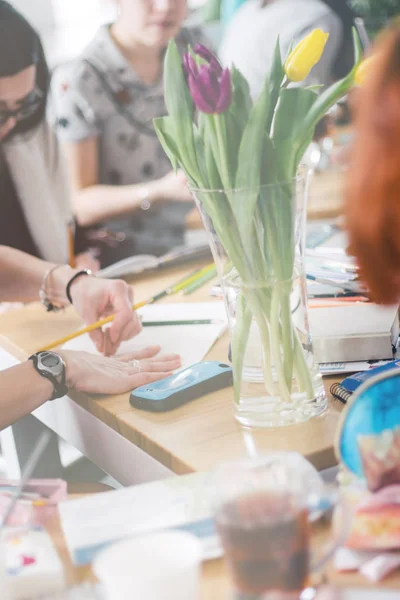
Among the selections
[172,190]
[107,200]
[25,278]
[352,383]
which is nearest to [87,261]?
[107,200]

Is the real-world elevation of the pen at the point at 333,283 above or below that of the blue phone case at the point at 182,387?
below

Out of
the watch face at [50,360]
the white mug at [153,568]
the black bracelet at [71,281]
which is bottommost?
the black bracelet at [71,281]

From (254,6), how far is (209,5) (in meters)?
0.15

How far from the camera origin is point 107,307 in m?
1.28

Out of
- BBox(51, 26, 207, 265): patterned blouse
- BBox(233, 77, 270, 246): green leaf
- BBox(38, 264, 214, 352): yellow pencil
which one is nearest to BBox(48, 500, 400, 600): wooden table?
BBox(233, 77, 270, 246): green leaf

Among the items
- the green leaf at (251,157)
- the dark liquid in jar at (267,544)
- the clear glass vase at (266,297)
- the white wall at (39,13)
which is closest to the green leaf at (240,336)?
the clear glass vase at (266,297)

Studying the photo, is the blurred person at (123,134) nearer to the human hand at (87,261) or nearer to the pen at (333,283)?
the human hand at (87,261)

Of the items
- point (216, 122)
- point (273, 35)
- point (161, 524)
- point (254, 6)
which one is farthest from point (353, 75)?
point (254, 6)

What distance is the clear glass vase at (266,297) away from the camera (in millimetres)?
855

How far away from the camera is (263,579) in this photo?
23.2 inches

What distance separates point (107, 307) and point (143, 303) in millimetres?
61

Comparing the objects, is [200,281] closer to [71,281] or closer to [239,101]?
[71,281]

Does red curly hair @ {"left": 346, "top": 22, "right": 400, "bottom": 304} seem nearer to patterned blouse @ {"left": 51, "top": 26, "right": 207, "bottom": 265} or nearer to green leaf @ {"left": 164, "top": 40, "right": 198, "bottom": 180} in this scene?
green leaf @ {"left": 164, "top": 40, "right": 198, "bottom": 180}

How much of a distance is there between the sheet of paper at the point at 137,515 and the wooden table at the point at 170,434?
0.19 ft
